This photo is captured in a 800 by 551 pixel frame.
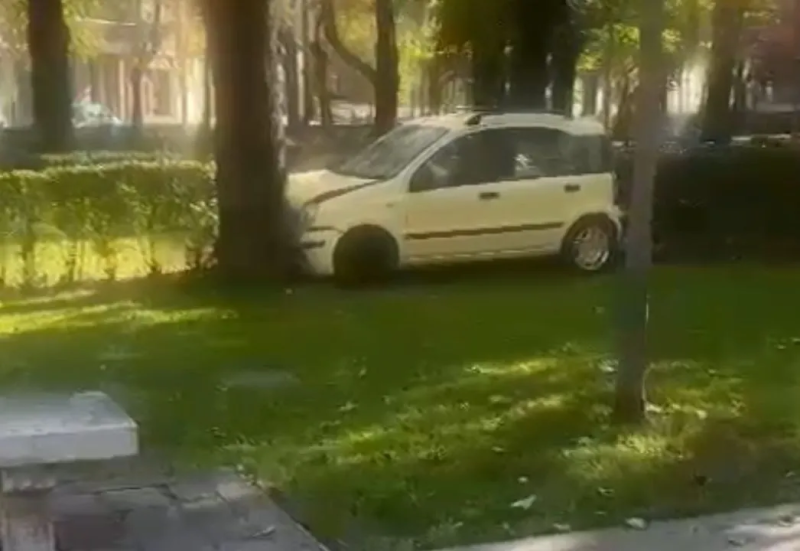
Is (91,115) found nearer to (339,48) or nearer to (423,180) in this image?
(339,48)

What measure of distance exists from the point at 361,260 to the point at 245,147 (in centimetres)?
104

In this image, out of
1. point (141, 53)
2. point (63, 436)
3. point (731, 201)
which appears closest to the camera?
point (63, 436)

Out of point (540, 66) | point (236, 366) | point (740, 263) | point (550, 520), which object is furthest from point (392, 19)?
point (550, 520)

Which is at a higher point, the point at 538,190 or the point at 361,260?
the point at 538,190

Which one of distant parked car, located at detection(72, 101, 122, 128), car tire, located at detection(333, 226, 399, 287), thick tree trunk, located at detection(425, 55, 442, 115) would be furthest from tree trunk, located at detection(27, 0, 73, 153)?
thick tree trunk, located at detection(425, 55, 442, 115)

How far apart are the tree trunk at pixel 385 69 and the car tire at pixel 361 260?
0.73 meters

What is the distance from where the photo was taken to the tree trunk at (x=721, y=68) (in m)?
10.0

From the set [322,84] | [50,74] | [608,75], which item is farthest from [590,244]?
[50,74]

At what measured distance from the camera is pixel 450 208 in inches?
359

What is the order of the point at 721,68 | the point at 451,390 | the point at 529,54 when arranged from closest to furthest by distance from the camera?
1. the point at 451,390
2. the point at 529,54
3. the point at 721,68

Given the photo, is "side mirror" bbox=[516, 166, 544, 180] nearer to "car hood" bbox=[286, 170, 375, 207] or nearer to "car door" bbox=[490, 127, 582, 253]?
"car door" bbox=[490, 127, 582, 253]

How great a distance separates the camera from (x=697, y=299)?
927cm

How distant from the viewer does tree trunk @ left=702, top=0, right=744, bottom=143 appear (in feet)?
32.9

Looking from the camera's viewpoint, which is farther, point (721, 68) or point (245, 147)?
point (721, 68)
